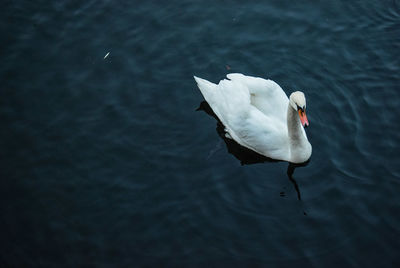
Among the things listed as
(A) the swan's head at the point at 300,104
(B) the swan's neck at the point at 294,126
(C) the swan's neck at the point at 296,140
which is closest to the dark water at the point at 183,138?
(C) the swan's neck at the point at 296,140

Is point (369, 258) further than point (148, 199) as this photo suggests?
No

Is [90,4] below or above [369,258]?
above

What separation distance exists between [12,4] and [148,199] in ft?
21.8

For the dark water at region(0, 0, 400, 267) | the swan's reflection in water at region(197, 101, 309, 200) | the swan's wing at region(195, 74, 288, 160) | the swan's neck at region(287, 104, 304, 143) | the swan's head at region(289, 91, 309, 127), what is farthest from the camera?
the swan's reflection in water at region(197, 101, 309, 200)

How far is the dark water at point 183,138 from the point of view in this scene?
7988 millimetres

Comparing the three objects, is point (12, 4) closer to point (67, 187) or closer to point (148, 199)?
point (67, 187)

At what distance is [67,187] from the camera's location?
28.6ft

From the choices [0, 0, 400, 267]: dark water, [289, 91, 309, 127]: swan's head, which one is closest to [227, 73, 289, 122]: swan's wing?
[0, 0, 400, 267]: dark water

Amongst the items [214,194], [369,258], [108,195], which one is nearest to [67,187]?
[108,195]

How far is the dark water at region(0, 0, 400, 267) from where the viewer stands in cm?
799

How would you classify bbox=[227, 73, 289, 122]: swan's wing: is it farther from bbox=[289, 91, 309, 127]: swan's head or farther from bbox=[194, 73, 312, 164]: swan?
bbox=[289, 91, 309, 127]: swan's head

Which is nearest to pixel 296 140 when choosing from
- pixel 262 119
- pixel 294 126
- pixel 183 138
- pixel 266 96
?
pixel 294 126

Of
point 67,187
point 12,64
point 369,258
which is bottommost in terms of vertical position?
point 369,258

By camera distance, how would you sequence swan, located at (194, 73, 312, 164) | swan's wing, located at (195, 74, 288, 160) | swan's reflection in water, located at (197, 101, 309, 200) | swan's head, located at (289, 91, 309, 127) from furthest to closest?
swan's reflection in water, located at (197, 101, 309, 200) < swan's wing, located at (195, 74, 288, 160) < swan, located at (194, 73, 312, 164) < swan's head, located at (289, 91, 309, 127)
